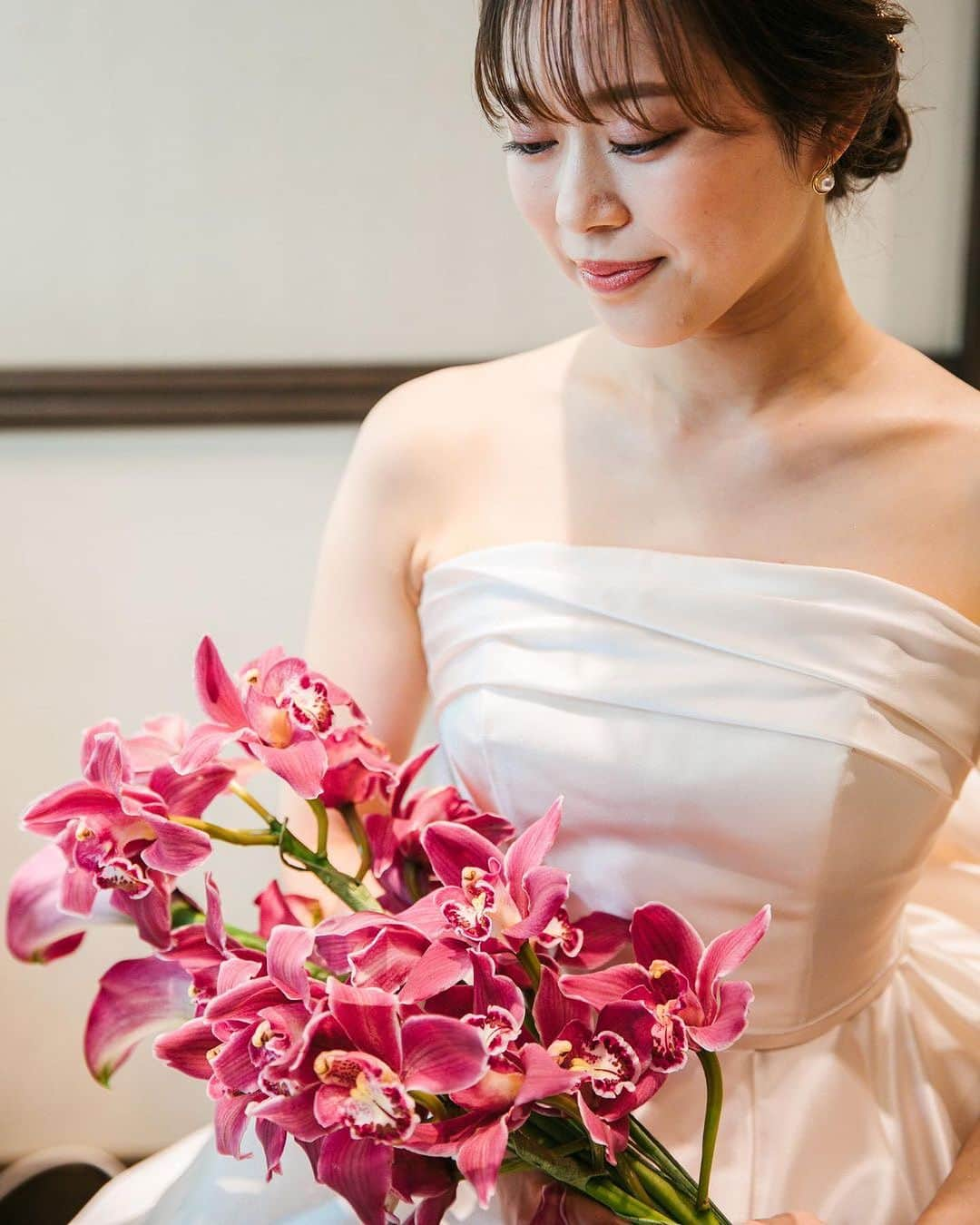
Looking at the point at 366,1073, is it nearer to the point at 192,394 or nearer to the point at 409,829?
the point at 409,829

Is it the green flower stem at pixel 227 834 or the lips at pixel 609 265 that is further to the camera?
the lips at pixel 609 265

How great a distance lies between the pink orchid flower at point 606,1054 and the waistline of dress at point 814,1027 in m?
0.42

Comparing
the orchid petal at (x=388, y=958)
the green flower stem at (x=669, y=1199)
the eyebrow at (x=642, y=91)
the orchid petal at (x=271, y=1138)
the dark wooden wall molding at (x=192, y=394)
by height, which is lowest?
the green flower stem at (x=669, y=1199)

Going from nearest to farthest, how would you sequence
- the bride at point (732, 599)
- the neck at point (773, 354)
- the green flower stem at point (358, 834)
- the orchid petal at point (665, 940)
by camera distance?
the orchid petal at point (665, 940)
the green flower stem at point (358, 834)
the bride at point (732, 599)
the neck at point (773, 354)

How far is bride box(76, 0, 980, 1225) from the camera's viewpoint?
812mm

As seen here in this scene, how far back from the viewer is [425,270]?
1.23 m

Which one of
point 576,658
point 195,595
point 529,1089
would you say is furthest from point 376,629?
point 529,1089

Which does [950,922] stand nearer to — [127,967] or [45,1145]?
[127,967]

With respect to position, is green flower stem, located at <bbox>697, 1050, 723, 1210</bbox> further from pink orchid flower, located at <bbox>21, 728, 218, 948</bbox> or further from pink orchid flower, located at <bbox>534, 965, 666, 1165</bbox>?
pink orchid flower, located at <bbox>21, 728, 218, 948</bbox>

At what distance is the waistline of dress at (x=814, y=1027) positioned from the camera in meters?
0.97

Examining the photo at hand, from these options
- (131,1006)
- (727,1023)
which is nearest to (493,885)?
(727,1023)

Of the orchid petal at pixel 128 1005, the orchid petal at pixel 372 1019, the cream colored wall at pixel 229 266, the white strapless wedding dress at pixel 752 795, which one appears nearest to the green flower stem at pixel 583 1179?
the orchid petal at pixel 372 1019

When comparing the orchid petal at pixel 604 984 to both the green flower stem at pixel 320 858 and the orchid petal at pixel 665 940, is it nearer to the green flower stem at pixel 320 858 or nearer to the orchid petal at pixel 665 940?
the orchid petal at pixel 665 940

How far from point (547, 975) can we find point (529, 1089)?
61 mm
